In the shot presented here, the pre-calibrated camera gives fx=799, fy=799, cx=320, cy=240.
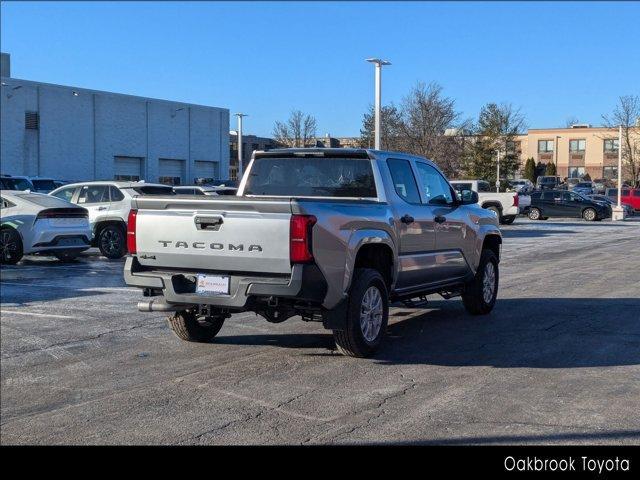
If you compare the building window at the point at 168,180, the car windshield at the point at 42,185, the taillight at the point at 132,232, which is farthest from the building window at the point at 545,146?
the taillight at the point at 132,232

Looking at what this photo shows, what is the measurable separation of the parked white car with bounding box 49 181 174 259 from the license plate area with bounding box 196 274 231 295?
10.4 meters

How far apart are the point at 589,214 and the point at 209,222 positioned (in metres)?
36.2

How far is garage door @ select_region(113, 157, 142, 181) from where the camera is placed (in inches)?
1820

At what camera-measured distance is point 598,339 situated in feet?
28.9

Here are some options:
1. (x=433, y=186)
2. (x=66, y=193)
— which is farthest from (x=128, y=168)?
(x=433, y=186)

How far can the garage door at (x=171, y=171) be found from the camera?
50000 millimetres

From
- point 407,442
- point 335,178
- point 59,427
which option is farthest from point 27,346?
point 407,442

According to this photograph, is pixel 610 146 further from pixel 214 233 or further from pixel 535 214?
pixel 214 233

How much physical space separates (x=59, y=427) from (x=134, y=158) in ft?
142

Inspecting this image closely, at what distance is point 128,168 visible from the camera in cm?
4719

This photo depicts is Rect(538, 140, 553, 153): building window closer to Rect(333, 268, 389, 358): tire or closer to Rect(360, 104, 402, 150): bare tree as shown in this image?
Rect(360, 104, 402, 150): bare tree

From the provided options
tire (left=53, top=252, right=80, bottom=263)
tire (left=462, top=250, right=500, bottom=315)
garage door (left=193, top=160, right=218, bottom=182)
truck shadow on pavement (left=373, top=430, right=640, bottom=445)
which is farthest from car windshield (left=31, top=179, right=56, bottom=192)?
truck shadow on pavement (left=373, top=430, right=640, bottom=445)

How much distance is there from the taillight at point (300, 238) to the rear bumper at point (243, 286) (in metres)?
0.09
